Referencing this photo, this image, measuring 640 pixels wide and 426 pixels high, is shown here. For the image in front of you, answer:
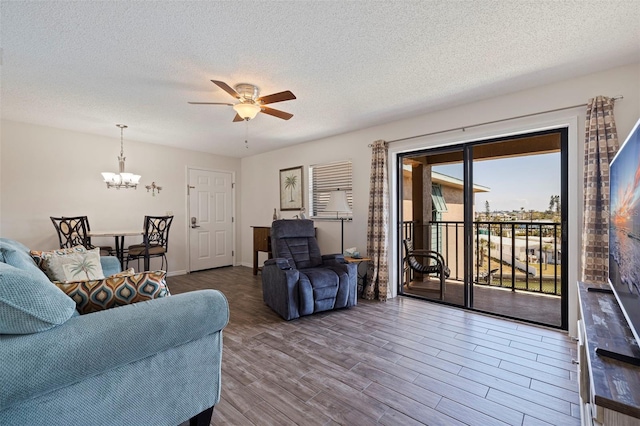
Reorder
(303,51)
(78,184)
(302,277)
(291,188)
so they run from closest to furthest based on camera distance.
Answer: (303,51)
(302,277)
(78,184)
(291,188)

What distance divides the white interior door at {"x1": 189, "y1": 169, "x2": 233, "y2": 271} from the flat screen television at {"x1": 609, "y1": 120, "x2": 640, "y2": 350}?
5814mm

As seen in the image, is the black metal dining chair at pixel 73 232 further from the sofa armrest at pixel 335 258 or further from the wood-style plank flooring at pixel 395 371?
the sofa armrest at pixel 335 258

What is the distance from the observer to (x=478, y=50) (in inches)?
87.6

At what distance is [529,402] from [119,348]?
7.47ft

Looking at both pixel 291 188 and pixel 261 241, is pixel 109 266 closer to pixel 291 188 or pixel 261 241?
pixel 261 241

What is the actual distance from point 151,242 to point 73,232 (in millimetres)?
955

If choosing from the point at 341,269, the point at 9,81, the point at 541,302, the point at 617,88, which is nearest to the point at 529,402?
the point at 341,269

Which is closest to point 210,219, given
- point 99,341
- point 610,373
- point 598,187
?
point 99,341

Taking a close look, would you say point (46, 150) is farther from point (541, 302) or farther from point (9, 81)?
point (541, 302)

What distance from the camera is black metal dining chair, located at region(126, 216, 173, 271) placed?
4.26 meters

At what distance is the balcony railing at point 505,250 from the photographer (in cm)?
377

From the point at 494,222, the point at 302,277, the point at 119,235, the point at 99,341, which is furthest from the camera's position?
the point at 494,222

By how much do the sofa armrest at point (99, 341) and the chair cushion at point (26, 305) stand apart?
4cm

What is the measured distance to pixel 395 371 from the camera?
208 cm
